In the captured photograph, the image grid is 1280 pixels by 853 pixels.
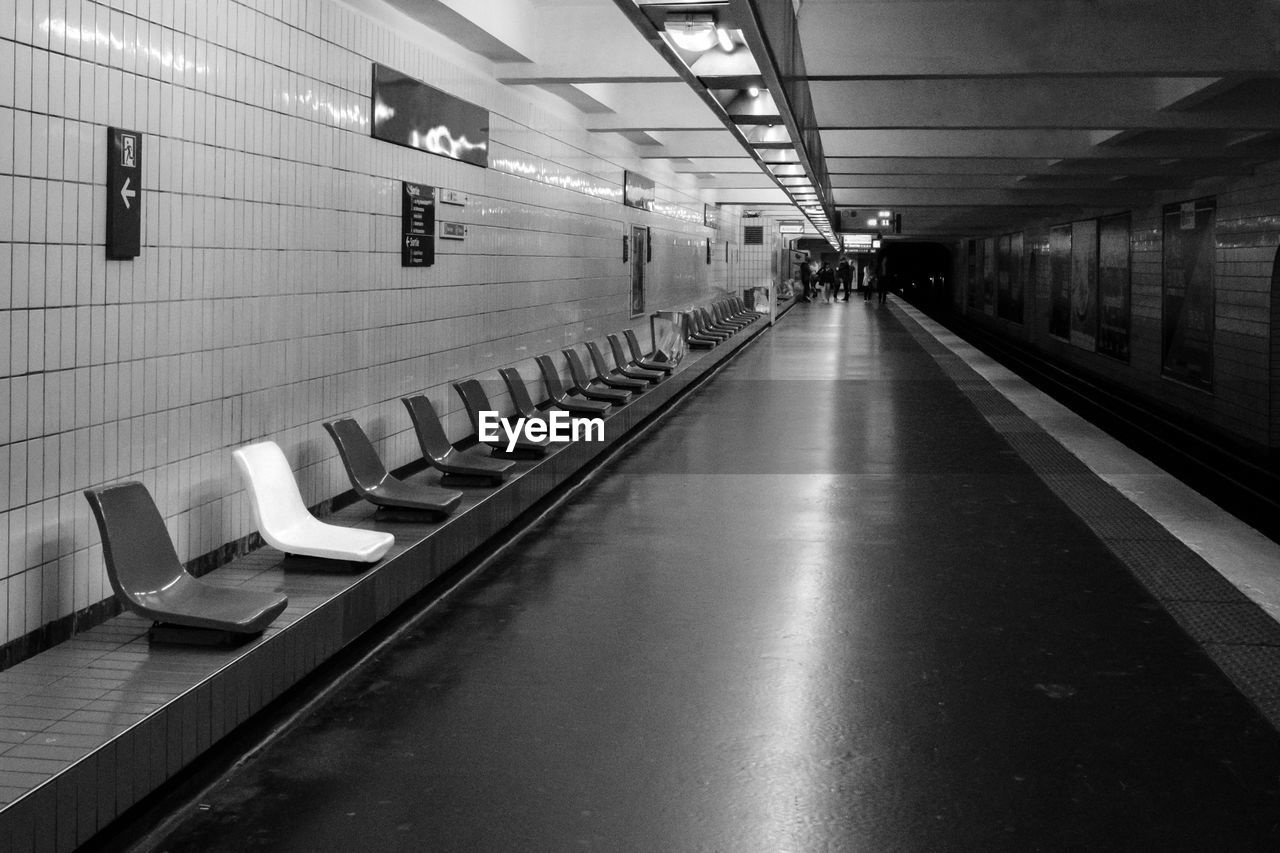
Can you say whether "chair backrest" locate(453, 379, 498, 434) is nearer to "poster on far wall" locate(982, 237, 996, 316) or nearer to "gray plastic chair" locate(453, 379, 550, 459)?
"gray plastic chair" locate(453, 379, 550, 459)

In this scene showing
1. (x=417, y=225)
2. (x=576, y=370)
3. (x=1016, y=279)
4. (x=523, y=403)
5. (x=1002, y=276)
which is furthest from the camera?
(x=1002, y=276)

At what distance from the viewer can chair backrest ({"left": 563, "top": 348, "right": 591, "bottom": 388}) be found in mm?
11468

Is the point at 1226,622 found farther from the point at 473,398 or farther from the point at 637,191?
the point at 637,191

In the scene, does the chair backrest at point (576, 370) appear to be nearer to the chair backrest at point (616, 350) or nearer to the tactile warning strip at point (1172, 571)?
the chair backrest at point (616, 350)

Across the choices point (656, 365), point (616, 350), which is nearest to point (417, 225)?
point (616, 350)

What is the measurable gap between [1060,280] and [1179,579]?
71.1 ft

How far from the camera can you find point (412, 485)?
648cm

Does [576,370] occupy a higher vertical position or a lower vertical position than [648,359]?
lower

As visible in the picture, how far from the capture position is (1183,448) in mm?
14578

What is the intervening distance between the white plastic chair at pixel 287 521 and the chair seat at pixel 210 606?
0.68m

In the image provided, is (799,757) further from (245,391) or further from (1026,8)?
(1026,8)

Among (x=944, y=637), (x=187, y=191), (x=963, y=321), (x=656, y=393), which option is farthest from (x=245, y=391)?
(x=963, y=321)

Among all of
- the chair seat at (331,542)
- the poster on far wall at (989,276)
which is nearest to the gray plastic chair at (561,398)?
the chair seat at (331,542)

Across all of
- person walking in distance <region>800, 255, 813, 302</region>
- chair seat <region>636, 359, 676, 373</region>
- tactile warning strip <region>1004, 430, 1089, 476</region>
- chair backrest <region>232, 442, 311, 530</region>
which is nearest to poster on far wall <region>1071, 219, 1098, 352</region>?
chair seat <region>636, 359, 676, 373</region>
